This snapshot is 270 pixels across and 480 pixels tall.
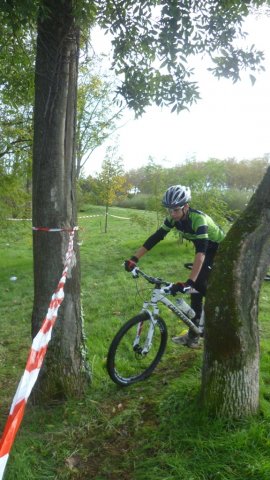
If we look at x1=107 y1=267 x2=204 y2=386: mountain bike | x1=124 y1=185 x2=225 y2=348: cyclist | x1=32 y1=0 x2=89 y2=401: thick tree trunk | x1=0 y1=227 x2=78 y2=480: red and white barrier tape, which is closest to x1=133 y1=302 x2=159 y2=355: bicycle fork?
x1=107 y1=267 x2=204 y2=386: mountain bike

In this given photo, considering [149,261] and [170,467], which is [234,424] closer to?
[170,467]

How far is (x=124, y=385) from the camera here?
445 centimetres

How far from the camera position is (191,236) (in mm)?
5070

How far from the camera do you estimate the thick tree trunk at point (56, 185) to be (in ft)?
12.8

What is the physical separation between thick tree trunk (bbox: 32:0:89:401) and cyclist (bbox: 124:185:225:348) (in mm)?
1093

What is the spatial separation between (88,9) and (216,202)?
36.2 feet

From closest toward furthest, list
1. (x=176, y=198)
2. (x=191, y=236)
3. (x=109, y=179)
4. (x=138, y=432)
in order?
(x=138, y=432) < (x=176, y=198) < (x=191, y=236) < (x=109, y=179)

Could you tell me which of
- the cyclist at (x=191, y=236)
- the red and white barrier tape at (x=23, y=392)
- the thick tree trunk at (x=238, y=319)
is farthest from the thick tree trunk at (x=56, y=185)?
the thick tree trunk at (x=238, y=319)

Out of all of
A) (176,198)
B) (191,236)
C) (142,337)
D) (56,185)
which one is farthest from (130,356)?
(56,185)

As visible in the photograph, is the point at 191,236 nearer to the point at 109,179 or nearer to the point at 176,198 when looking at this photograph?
the point at 176,198

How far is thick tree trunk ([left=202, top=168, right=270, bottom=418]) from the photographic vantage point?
10.3 ft

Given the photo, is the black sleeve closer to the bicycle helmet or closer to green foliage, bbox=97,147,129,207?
the bicycle helmet

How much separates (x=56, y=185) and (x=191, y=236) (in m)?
1.94

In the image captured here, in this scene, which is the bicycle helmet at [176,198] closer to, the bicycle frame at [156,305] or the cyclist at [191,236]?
the cyclist at [191,236]
